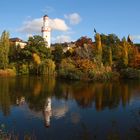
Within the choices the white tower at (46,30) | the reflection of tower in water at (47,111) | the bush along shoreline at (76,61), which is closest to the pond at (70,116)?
the reflection of tower in water at (47,111)

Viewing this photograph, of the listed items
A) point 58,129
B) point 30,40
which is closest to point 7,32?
point 30,40

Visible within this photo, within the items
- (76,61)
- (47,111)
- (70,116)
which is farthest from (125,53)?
(70,116)

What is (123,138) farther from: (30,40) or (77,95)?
(30,40)

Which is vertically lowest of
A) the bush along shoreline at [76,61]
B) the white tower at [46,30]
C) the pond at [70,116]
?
the pond at [70,116]

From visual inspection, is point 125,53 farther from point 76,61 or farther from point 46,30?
point 46,30

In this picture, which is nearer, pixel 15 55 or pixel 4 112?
pixel 4 112

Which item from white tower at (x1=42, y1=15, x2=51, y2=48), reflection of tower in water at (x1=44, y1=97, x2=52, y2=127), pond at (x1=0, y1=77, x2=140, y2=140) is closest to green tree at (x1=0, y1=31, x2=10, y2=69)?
white tower at (x1=42, y1=15, x2=51, y2=48)

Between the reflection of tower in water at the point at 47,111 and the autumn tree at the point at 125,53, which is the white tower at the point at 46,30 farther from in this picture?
the reflection of tower in water at the point at 47,111

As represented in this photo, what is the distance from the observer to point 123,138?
14578mm

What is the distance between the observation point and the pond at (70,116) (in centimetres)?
1491

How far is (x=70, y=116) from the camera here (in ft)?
64.5

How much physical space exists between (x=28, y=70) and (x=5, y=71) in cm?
468

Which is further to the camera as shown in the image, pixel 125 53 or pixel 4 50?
pixel 4 50

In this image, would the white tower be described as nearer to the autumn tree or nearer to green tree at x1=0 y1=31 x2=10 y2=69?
green tree at x1=0 y1=31 x2=10 y2=69
